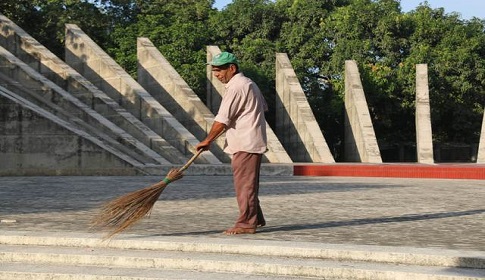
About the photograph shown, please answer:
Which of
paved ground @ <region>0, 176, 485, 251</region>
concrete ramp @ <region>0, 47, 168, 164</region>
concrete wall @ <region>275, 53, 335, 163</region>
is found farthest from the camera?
concrete wall @ <region>275, 53, 335, 163</region>

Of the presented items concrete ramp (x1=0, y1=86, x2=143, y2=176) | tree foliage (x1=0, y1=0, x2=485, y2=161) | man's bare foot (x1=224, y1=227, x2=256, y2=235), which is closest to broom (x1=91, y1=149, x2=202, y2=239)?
man's bare foot (x1=224, y1=227, x2=256, y2=235)

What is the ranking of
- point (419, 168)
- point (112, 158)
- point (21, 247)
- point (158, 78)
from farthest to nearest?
1. point (158, 78)
2. point (419, 168)
3. point (112, 158)
4. point (21, 247)

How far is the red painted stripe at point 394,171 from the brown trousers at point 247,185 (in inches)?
548

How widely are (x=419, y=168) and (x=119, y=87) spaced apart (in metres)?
10.7

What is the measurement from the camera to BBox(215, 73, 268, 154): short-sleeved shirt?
743 cm

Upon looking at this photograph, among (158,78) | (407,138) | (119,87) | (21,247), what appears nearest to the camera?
(21,247)

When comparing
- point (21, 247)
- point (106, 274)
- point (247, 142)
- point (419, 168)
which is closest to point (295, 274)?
point (106, 274)

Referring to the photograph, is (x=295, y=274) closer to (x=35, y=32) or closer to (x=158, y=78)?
(x=158, y=78)

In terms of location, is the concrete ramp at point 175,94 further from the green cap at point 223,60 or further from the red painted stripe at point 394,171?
the green cap at point 223,60

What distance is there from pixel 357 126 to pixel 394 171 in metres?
7.74

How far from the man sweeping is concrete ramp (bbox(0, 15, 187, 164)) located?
46.1ft

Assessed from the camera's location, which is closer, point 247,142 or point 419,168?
point 247,142

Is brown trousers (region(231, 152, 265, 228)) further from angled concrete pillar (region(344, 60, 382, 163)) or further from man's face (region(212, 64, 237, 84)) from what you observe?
angled concrete pillar (region(344, 60, 382, 163))

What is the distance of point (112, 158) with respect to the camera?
781 inches
